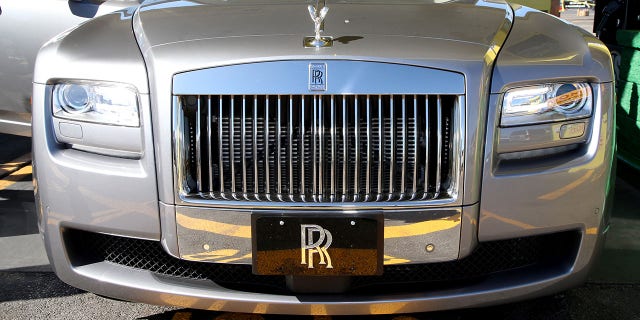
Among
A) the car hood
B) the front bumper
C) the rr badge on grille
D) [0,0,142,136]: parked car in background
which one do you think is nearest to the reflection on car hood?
the car hood

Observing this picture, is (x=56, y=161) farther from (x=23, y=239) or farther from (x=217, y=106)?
(x=23, y=239)

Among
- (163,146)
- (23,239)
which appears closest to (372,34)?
(163,146)

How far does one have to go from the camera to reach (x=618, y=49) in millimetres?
4910

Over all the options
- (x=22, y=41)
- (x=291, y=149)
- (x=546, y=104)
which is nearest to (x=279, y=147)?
(x=291, y=149)

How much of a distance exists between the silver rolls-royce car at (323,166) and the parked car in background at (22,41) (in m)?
1.98

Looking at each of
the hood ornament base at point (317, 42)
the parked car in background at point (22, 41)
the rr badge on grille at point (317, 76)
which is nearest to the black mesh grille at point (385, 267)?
the rr badge on grille at point (317, 76)

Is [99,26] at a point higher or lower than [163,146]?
higher

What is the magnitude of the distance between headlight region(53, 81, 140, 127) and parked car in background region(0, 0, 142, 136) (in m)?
2.03

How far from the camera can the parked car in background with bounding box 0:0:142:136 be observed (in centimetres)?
425

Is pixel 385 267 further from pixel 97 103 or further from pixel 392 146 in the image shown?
pixel 97 103

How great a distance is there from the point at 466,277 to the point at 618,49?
324cm

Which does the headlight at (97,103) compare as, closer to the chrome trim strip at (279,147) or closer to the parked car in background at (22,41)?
the chrome trim strip at (279,147)

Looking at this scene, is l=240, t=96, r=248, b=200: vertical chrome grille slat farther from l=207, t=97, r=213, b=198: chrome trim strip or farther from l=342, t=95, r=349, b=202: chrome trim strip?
l=342, t=95, r=349, b=202: chrome trim strip

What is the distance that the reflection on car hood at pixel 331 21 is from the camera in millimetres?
2395
